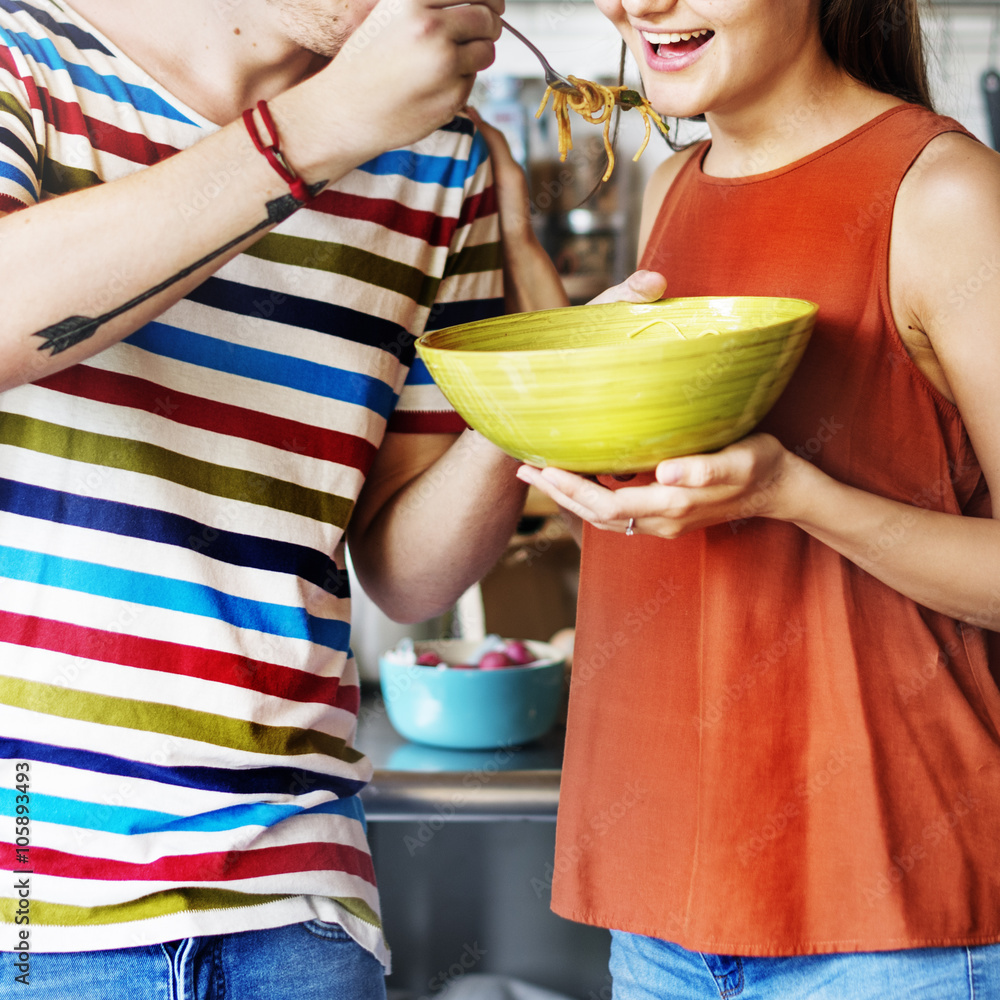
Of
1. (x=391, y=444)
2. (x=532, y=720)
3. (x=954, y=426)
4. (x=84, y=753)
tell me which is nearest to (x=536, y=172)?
(x=532, y=720)

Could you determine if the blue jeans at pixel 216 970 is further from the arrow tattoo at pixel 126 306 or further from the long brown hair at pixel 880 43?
the long brown hair at pixel 880 43

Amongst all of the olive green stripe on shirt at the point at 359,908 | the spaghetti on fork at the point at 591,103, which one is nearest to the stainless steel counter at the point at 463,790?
the olive green stripe on shirt at the point at 359,908

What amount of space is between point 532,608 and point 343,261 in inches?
43.3

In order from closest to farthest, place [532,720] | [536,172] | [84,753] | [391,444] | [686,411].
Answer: [686,411]
[84,753]
[391,444]
[532,720]
[536,172]

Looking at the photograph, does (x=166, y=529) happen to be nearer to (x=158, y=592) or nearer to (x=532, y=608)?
(x=158, y=592)

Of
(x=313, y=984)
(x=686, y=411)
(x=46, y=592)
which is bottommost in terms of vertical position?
(x=313, y=984)

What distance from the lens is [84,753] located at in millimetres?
779

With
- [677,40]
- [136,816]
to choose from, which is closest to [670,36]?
[677,40]

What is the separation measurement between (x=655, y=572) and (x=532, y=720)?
624 mm

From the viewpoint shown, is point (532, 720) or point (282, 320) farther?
point (532, 720)

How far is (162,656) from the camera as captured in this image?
0.81 meters

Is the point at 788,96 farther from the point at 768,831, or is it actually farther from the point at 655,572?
the point at 768,831

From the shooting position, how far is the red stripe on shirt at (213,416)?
2.62ft

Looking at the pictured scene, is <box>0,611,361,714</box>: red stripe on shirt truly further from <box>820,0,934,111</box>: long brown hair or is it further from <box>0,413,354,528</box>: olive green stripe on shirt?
<box>820,0,934,111</box>: long brown hair
